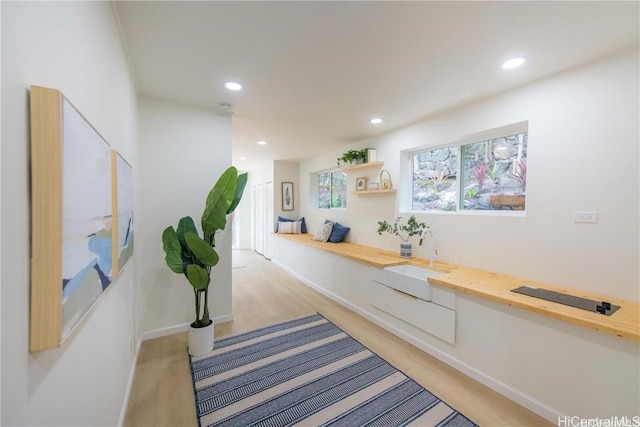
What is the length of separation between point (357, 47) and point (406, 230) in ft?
7.42

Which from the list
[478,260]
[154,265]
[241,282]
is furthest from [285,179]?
[478,260]

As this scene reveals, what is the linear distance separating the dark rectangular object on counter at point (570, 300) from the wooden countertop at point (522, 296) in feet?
0.14

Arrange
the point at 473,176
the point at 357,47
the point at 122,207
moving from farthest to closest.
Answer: the point at 473,176, the point at 357,47, the point at 122,207

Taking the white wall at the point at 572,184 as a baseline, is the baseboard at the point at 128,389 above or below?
below

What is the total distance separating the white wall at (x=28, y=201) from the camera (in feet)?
1.86

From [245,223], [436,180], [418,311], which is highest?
[436,180]

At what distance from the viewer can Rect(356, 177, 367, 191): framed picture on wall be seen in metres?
4.27

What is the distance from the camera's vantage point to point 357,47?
183 cm

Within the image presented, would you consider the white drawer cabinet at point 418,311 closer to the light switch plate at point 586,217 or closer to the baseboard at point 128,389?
the light switch plate at point 586,217

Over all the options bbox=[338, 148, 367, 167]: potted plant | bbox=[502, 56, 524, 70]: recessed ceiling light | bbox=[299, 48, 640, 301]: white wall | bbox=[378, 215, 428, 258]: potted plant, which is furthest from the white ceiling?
bbox=[378, 215, 428, 258]: potted plant

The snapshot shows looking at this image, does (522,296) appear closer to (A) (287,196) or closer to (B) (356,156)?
(B) (356,156)

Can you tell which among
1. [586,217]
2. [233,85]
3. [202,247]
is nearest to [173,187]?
[202,247]

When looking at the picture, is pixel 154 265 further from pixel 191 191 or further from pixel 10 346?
pixel 10 346

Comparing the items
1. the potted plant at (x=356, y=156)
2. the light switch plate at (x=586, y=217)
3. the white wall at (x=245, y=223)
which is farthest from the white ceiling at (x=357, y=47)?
the white wall at (x=245, y=223)
